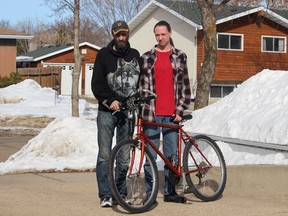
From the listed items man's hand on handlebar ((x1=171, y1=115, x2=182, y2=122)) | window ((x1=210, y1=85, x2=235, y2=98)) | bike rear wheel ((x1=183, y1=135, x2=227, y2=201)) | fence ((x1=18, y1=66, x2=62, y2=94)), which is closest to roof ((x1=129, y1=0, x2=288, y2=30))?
window ((x1=210, y1=85, x2=235, y2=98))

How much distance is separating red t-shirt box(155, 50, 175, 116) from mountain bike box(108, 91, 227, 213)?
18 cm

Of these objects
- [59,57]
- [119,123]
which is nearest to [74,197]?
[119,123]

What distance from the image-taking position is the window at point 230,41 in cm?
4025

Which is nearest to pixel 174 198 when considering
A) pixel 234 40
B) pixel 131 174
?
pixel 131 174

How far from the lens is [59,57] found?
168 ft

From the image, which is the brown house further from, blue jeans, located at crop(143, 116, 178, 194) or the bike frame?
blue jeans, located at crop(143, 116, 178, 194)

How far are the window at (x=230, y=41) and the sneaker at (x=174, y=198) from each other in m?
33.5

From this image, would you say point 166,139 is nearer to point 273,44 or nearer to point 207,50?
point 207,50

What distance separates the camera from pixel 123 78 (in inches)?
272

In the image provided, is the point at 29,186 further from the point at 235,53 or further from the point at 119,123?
the point at 235,53

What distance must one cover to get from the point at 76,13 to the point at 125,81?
15.0 meters

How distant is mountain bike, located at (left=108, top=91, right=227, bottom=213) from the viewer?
6.60 meters

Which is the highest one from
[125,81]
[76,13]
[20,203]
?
[76,13]

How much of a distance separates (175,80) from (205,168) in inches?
42.3
